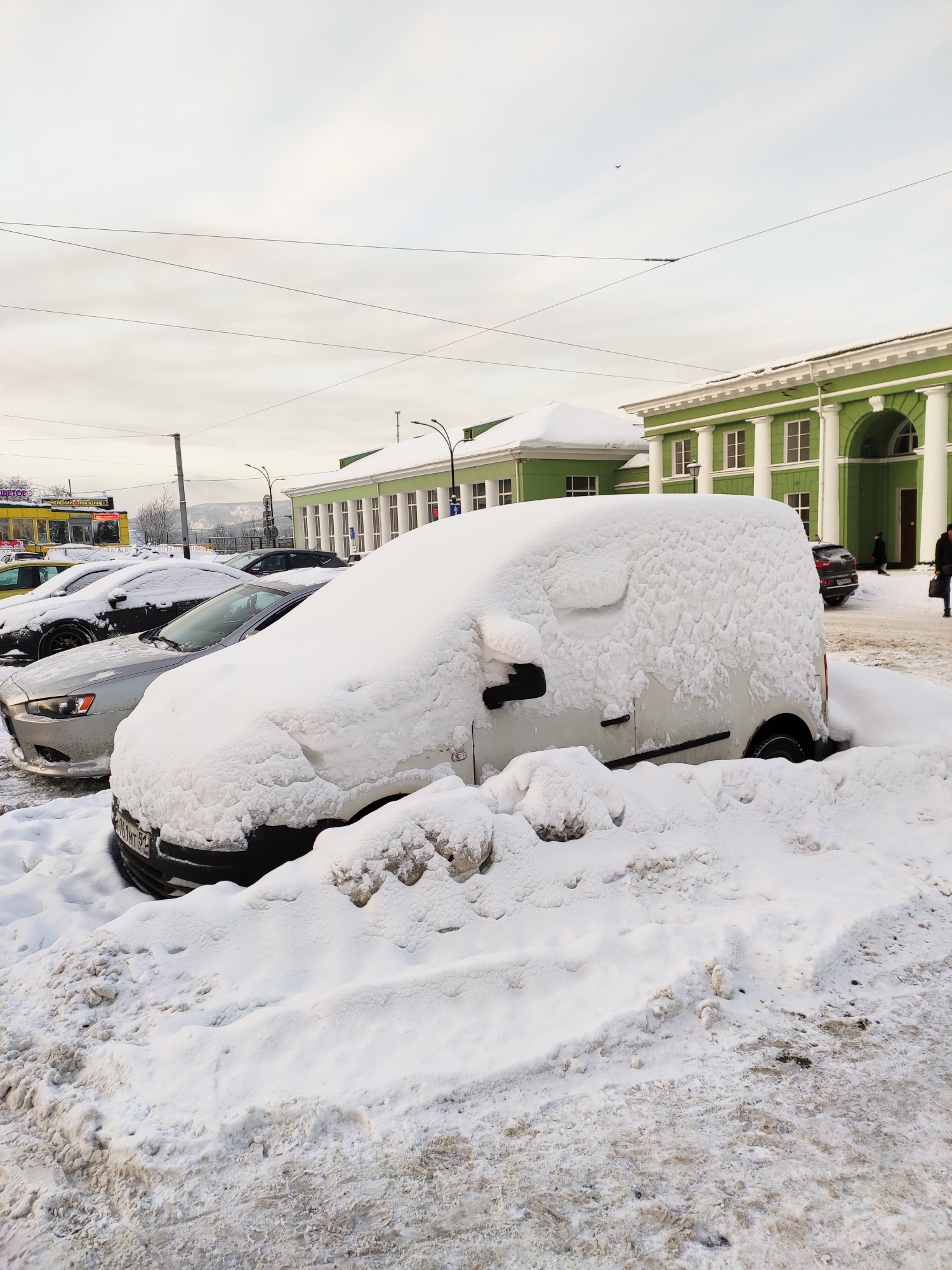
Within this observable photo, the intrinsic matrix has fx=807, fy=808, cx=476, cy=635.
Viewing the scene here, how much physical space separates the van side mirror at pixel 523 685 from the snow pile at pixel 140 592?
705cm

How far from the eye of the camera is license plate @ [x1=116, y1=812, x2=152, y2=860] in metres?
3.29

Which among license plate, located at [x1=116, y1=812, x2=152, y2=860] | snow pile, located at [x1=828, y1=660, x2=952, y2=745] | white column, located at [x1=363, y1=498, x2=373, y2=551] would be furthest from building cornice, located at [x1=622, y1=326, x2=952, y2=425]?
license plate, located at [x1=116, y1=812, x2=152, y2=860]

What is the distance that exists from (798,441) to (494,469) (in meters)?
16.2

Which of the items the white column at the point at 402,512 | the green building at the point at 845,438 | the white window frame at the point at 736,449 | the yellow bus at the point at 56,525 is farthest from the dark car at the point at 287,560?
the white column at the point at 402,512

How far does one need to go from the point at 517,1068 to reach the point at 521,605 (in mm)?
1893

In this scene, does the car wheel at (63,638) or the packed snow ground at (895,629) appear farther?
the packed snow ground at (895,629)

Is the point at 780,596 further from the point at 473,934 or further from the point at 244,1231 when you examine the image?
the point at 244,1231

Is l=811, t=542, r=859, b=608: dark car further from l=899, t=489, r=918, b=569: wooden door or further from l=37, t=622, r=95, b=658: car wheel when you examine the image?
l=37, t=622, r=95, b=658: car wheel

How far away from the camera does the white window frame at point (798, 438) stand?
94.4ft

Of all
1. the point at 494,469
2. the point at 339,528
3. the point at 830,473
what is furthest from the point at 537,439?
the point at 339,528

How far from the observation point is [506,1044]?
243 centimetres

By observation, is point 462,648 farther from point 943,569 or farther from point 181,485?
point 181,485

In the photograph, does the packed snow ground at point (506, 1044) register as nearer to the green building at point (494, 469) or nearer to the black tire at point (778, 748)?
the black tire at point (778, 748)

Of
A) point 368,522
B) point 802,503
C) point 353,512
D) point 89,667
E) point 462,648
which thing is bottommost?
point 89,667
